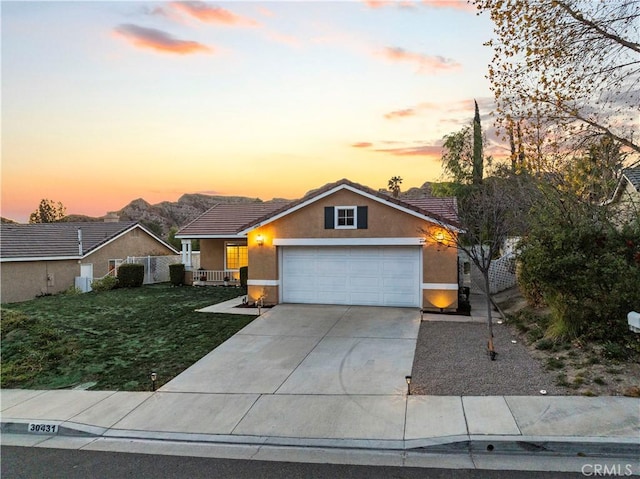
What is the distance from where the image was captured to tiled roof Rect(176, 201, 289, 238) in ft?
73.9

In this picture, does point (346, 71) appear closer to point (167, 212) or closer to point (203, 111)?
point (203, 111)

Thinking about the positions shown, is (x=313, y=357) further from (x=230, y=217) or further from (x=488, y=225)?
(x=230, y=217)

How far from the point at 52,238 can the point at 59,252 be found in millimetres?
2072

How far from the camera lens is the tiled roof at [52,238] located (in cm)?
2216

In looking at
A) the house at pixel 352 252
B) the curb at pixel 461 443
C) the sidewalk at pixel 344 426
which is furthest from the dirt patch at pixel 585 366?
the house at pixel 352 252

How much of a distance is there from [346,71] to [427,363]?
10.4m

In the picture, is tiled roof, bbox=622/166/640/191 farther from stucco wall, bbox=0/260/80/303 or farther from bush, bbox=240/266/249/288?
stucco wall, bbox=0/260/80/303

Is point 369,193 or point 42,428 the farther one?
point 369,193

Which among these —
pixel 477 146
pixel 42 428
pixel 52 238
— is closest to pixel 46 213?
pixel 52 238

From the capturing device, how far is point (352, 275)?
14.6 m

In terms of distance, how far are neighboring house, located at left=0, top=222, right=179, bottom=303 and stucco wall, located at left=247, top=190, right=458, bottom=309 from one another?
13.1 metres

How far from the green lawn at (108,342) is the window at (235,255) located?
6.61 m

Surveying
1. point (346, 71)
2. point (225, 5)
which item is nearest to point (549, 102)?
point (346, 71)

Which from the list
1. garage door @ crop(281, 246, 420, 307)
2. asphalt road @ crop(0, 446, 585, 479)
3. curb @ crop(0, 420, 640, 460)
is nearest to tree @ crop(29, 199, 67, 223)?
garage door @ crop(281, 246, 420, 307)
